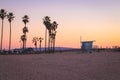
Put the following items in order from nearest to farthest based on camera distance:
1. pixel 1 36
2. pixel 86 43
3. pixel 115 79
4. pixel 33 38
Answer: pixel 115 79 → pixel 86 43 → pixel 1 36 → pixel 33 38

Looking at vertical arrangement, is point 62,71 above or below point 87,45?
below

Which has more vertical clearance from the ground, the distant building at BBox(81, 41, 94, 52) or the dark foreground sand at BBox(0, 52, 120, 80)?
the distant building at BBox(81, 41, 94, 52)

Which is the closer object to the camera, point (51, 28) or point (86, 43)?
point (86, 43)

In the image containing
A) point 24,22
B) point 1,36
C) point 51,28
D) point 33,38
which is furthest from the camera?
point 33,38

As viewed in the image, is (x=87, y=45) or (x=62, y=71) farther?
(x=87, y=45)

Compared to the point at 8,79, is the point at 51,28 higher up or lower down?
higher up

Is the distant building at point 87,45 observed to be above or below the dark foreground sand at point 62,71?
above

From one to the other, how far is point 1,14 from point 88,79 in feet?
267

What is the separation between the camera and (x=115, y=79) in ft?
54.7

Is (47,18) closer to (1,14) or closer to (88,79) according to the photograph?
(1,14)

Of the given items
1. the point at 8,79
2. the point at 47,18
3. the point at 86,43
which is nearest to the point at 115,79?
the point at 8,79

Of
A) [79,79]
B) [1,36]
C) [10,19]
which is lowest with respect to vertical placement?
[79,79]

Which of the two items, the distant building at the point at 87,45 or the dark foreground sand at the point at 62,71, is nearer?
the dark foreground sand at the point at 62,71

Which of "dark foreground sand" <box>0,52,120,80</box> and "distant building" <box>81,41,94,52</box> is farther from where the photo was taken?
"distant building" <box>81,41,94,52</box>
